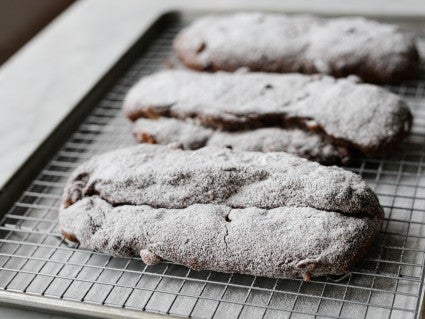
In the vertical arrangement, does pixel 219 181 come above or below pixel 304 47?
above

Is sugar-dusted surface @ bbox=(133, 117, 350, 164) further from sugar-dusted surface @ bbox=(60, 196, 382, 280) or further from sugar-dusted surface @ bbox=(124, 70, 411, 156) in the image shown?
sugar-dusted surface @ bbox=(60, 196, 382, 280)

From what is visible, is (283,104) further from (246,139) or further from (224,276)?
(224,276)

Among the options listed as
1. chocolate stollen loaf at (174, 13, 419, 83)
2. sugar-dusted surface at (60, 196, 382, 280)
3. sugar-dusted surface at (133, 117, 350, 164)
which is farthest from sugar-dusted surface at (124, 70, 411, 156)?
sugar-dusted surface at (60, 196, 382, 280)

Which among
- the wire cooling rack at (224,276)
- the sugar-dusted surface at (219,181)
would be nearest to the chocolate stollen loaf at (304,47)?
the wire cooling rack at (224,276)

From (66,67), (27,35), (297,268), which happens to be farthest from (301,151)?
(27,35)

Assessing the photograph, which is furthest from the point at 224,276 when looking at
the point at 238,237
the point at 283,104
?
the point at 283,104

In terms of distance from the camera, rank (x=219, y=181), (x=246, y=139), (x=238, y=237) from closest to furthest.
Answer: (x=238, y=237) → (x=219, y=181) → (x=246, y=139)

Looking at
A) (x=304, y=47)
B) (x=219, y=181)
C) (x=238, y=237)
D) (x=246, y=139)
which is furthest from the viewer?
(x=304, y=47)

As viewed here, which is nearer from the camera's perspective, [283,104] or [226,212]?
[226,212]
